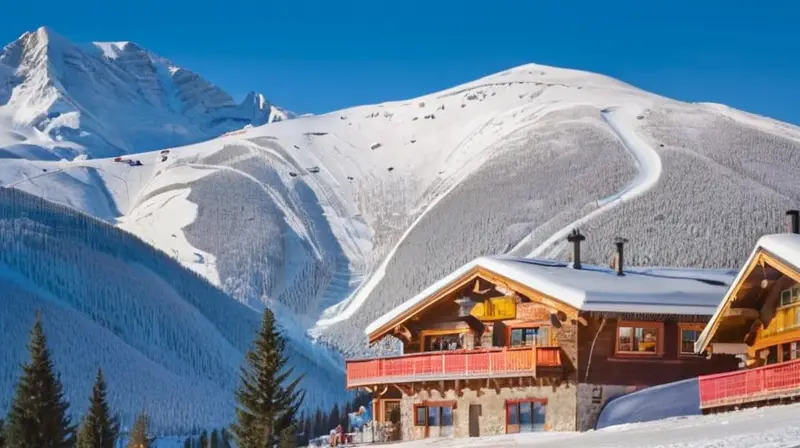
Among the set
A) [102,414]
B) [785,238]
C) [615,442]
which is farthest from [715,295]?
[102,414]

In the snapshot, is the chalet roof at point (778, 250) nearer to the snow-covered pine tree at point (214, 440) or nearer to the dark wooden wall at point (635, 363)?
the dark wooden wall at point (635, 363)

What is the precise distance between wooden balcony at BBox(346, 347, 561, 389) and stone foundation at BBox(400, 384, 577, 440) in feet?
2.78

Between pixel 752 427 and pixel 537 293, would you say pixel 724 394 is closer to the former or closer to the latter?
pixel 752 427

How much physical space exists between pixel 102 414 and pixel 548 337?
890 inches

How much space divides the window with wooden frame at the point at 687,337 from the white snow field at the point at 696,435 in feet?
20.7

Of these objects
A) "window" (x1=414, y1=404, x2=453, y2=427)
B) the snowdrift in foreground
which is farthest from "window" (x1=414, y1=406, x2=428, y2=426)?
the snowdrift in foreground

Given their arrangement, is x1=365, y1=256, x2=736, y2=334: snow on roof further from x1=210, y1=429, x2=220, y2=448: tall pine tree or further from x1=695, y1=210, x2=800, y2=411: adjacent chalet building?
x1=210, y1=429, x2=220, y2=448: tall pine tree

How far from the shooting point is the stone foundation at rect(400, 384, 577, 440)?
44.8 meters

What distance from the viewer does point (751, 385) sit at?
36.2 meters

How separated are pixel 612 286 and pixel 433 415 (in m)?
6.48

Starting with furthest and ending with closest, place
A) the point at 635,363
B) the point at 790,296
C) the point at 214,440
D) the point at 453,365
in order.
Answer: the point at 214,440 < the point at 453,365 < the point at 635,363 < the point at 790,296

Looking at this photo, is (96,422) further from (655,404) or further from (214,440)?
(214,440)

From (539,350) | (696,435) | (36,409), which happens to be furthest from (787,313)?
(36,409)

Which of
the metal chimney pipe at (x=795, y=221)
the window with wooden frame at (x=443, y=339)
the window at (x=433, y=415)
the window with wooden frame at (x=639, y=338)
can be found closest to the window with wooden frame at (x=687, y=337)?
the window with wooden frame at (x=639, y=338)
